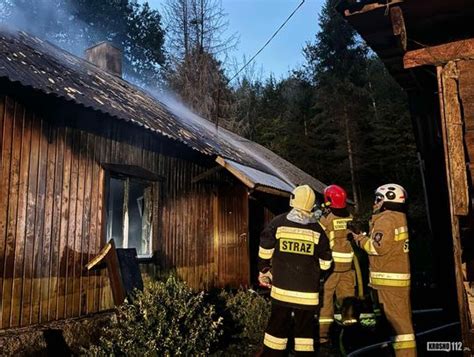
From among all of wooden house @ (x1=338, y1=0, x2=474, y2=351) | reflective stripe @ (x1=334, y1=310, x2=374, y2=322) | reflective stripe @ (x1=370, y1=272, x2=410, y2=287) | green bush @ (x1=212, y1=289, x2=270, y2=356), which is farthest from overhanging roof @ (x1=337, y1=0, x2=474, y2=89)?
green bush @ (x1=212, y1=289, x2=270, y2=356)

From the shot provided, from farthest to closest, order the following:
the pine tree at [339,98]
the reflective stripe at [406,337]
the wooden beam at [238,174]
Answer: the pine tree at [339,98] → the wooden beam at [238,174] → the reflective stripe at [406,337]

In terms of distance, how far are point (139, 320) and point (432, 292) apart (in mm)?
7673

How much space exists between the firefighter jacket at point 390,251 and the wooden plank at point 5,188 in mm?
4397

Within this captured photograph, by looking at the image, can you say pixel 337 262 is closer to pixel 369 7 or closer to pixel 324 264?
pixel 324 264

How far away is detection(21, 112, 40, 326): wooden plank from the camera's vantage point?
521 centimetres

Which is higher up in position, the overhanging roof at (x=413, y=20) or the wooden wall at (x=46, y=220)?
the overhanging roof at (x=413, y=20)

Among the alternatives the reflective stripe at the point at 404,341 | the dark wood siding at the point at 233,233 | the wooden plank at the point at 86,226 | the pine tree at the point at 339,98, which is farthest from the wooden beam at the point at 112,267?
the pine tree at the point at 339,98

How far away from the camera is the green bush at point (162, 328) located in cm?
465

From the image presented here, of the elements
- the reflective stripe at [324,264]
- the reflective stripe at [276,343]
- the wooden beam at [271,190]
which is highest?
the wooden beam at [271,190]

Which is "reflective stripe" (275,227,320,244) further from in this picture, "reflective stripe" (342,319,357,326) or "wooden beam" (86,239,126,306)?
"wooden beam" (86,239,126,306)

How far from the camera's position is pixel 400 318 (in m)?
4.23

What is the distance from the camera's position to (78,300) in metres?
5.88

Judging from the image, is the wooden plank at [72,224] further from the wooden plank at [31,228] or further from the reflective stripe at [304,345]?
the reflective stripe at [304,345]

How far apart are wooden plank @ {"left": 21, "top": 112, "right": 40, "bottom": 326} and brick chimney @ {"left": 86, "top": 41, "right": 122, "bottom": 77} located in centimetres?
713
